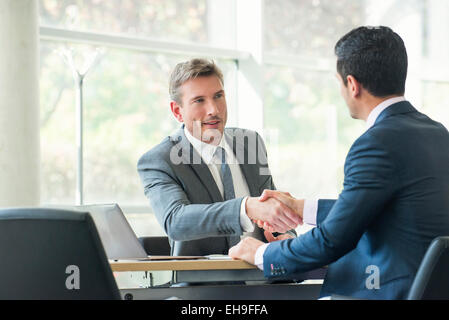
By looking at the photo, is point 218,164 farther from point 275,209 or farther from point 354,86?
point 354,86

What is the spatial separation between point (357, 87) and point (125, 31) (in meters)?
4.76

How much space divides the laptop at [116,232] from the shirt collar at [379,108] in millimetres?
796

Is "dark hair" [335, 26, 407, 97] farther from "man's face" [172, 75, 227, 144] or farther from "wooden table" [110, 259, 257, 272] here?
"man's face" [172, 75, 227, 144]

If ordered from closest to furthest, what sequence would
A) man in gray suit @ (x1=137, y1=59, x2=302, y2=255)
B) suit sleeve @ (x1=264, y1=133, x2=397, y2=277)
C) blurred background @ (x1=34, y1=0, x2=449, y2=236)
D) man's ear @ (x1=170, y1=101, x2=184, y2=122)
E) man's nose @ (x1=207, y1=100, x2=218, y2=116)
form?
suit sleeve @ (x1=264, y1=133, x2=397, y2=277) < man in gray suit @ (x1=137, y1=59, x2=302, y2=255) < man's nose @ (x1=207, y1=100, x2=218, y2=116) < man's ear @ (x1=170, y1=101, x2=184, y2=122) < blurred background @ (x1=34, y1=0, x2=449, y2=236)

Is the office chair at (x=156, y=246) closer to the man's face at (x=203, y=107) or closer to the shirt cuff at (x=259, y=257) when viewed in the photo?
the man's face at (x=203, y=107)

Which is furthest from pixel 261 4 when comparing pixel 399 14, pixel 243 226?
pixel 243 226

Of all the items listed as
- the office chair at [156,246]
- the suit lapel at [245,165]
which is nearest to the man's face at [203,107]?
the suit lapel at [245,165]

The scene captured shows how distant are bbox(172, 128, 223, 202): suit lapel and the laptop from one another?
0.59 m

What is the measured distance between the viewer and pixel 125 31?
21.5ft

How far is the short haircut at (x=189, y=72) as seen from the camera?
3.18 m

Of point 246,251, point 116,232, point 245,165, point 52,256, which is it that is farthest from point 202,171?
point 52,256

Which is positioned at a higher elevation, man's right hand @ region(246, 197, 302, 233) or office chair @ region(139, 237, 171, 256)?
man's right hand @ region(246, 197, 302, 233)

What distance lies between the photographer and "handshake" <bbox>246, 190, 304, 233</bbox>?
8.54 ft

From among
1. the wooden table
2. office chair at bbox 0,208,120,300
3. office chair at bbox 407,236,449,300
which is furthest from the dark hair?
office chair at bbox 0,208,120,300
